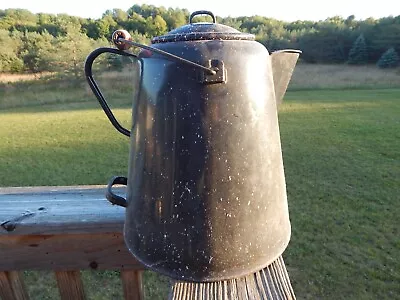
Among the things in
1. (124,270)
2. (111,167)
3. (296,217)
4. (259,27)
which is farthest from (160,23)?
(124,270)

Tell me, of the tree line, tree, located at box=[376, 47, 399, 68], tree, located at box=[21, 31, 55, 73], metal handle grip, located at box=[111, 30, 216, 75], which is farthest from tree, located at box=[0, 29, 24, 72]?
tree, located at box=[376, 47, 399, 68]

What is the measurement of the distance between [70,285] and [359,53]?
28291mm

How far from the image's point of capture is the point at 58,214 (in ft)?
2.68

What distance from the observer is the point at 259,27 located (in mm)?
26156

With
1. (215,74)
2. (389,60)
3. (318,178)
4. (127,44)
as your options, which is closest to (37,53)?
(318,178)

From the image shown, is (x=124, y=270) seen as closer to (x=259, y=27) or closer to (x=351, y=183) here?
(x=351, y=183)

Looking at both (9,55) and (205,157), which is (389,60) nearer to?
(9,55)

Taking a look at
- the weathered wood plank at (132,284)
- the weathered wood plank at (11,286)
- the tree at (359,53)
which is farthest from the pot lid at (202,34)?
the tree at (359,53)

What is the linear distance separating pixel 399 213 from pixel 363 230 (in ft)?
1.56

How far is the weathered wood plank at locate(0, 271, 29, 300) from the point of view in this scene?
2.87 ft

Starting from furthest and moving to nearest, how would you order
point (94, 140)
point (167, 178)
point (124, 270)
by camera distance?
point (94, 140)
point (124, 270)
point (167, 178)

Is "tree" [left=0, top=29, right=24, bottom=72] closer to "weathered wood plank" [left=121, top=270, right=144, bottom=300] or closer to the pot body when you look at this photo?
"weathered wood plank" [left=121, top=270, right=144, bottom=300]

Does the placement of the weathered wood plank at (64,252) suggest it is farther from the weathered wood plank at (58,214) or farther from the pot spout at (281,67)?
the pot spout at (281,67)

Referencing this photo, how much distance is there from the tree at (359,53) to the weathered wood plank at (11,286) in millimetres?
27600
